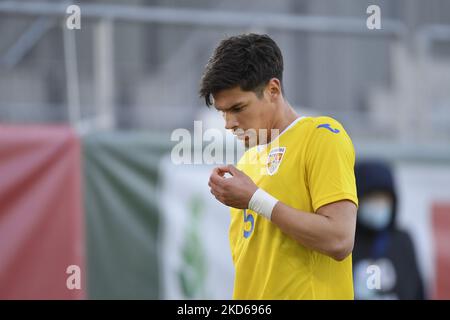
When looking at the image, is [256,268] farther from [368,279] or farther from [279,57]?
[368,279]

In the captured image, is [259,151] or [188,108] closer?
[259,151]

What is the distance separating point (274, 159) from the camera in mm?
3092

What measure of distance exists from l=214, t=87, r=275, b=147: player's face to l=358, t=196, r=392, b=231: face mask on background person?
314 centimetres

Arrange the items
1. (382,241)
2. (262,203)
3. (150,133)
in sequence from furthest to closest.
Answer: (382,241)
(150,133)
(262,203)

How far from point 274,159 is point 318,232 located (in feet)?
1.43

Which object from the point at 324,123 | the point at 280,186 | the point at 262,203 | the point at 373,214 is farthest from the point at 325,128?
the point at 373,214

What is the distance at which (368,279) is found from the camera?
5.85 meters

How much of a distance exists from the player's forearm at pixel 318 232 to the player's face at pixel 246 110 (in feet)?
1.42

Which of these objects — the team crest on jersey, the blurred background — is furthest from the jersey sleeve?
the blurred background

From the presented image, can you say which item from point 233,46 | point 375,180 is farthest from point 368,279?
point 233,46

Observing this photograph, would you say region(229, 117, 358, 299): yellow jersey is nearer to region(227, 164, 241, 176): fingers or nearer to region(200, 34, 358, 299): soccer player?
region(200, 34, 358, 299): soccer player

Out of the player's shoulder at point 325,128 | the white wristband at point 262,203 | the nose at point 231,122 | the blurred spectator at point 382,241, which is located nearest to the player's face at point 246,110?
the nose at point 231,122

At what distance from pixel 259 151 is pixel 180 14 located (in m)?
3.22

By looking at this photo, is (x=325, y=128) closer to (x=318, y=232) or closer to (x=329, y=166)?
(x=329, y=166)
